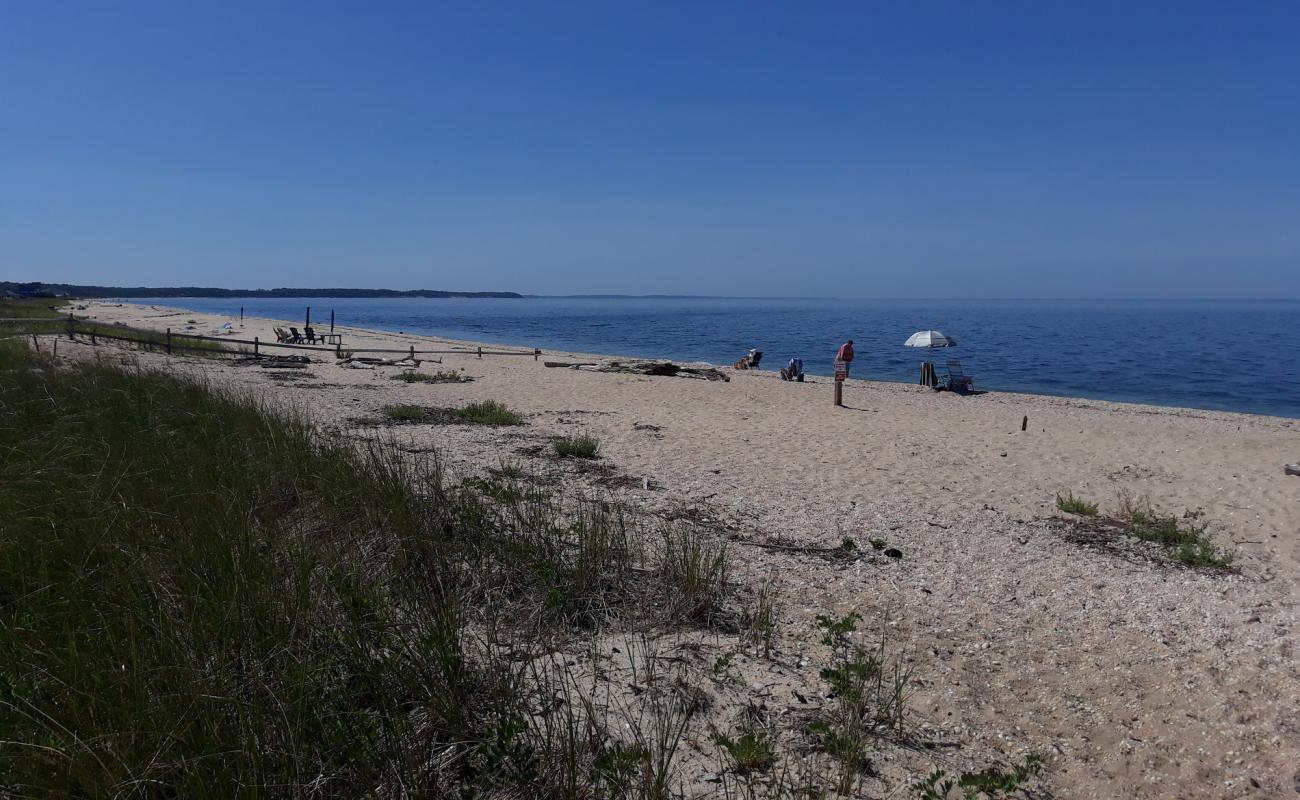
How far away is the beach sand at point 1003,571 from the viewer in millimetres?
3336

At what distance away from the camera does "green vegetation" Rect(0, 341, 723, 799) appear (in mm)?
2158

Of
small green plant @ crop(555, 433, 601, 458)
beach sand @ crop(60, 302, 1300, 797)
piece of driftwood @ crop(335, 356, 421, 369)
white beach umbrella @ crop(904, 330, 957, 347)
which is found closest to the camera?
beach sand @ crop(60, 302, 1300, 797)

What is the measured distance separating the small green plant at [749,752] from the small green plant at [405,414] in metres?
9.21

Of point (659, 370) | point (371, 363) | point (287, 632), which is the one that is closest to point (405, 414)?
point (287, 632)

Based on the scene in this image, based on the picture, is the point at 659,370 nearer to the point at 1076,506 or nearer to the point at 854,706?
the point at 1076,506

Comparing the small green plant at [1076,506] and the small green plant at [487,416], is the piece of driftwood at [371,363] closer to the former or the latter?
the small green plant at [487,416]

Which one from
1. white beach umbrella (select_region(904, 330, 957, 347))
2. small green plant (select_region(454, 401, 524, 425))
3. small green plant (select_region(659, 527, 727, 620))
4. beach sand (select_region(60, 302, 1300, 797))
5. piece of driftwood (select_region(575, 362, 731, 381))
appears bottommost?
beach sand (select_region(60, 302, 1300, 797))

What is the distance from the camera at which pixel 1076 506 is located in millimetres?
7609

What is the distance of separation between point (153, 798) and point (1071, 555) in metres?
6.29

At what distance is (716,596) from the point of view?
4.37 m

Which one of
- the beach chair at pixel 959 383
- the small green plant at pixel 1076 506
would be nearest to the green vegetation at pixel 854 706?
the small green plant at pixel 1076 506

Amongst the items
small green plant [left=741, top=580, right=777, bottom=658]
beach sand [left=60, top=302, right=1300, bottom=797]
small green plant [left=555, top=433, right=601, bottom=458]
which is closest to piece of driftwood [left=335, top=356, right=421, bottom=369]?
beach sand [left=60, top=302, right=1300, bottom=797]

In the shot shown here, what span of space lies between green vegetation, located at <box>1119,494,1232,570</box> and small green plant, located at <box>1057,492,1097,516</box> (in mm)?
263

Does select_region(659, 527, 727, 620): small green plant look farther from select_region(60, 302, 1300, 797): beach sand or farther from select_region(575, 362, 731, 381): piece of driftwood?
select_region(575, 362, 731, 381): piece of driftwood
